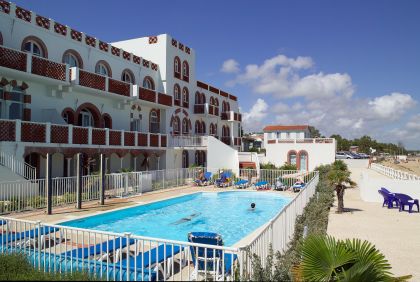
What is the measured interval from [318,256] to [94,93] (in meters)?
20.2

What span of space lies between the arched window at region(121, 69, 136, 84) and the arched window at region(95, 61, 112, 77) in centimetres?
153

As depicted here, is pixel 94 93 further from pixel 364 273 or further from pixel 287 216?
pixel 364 273

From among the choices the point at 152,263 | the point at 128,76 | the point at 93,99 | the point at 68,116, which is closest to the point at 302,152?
the point at 128,76

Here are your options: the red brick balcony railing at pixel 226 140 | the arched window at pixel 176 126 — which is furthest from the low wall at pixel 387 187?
the red brick balcony railing at pixel 226 140

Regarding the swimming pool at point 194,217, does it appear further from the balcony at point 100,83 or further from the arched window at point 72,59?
the arched window at point 72,59

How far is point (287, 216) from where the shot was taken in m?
8.76

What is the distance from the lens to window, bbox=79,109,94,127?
23.0m

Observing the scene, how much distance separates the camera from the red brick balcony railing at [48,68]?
17.6 m

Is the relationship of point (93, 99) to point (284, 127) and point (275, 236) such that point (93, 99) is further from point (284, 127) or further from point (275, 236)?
point (284, 127)

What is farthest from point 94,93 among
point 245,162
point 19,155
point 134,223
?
point 245,162

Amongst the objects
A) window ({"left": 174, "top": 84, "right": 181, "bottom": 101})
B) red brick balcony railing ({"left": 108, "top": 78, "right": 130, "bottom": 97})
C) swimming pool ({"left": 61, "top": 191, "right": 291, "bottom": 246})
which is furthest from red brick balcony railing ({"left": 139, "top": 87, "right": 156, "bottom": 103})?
swimming pool ({"left": 61, "top": 191, "right": 291, "bottom": 246})

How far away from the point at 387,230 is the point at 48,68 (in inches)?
691

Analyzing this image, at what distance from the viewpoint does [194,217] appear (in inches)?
642

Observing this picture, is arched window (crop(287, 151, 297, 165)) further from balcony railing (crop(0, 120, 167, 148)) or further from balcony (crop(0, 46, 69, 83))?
balcony (crop(0, 46, 69, 83))
